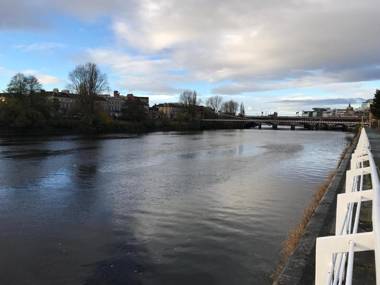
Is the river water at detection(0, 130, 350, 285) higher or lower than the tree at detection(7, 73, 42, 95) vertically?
lower

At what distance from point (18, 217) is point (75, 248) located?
3.88 meters

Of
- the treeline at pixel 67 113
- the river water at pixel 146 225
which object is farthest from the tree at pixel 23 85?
the river water at pixel 146 225

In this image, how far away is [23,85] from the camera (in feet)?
272

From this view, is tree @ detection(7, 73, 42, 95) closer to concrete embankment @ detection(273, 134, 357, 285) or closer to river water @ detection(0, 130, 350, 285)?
river water @ detection(0, 130, 350, 285)

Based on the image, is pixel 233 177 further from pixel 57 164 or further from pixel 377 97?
pixel 377 97

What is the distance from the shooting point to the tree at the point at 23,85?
81938mm

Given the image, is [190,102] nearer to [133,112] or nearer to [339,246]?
[133,112]

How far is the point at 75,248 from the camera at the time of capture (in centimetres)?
984

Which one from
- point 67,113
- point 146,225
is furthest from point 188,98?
point 146,225

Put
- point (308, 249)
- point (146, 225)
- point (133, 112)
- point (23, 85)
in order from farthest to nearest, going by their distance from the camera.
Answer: point (133, 112), point (23, 85), point (146, 225), point (308, 249)

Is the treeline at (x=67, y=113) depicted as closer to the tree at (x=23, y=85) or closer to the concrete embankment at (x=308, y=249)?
the tree at (x=23, y=85)

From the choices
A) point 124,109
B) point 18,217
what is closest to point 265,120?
point 124,109

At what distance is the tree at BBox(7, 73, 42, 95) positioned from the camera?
81938 mm

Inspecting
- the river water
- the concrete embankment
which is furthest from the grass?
the river water
